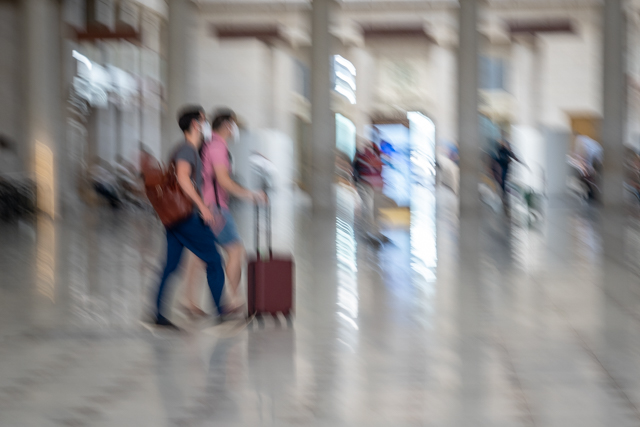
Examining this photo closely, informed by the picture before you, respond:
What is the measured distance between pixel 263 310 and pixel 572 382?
248 cm

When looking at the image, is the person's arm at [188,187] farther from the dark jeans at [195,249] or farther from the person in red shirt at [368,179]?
the person in red shirt at [368,179]

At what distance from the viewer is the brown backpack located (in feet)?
20.0

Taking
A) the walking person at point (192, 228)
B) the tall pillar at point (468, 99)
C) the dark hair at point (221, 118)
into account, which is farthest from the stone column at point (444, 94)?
the walking person at point (192, 228)

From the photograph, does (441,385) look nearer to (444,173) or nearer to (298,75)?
(444,173)

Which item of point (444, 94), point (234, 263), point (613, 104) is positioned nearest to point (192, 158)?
point (234, 263)

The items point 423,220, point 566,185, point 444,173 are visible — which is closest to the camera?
point 423,220

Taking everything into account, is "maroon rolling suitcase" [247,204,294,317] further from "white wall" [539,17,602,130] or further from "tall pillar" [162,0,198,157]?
"white wall" [539,17,602,130]

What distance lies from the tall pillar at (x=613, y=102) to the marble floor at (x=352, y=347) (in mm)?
8148

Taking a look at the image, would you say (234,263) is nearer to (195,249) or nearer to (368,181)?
(195,249)

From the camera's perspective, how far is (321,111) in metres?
18.8

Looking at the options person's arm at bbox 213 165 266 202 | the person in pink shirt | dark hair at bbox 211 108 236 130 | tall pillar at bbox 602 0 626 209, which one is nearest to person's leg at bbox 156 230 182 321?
the person in pink shirt

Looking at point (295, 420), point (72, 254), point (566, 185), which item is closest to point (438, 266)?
point (72, 254)

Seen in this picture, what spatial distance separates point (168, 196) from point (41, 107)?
13.2m

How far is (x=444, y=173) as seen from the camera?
104ft
